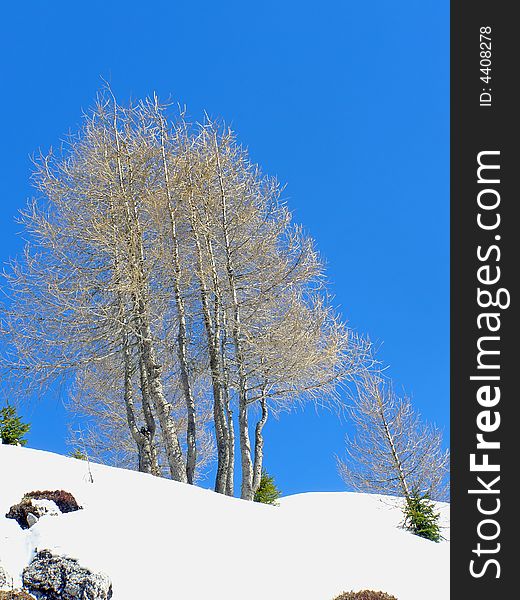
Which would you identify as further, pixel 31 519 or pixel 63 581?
pixel 31 519

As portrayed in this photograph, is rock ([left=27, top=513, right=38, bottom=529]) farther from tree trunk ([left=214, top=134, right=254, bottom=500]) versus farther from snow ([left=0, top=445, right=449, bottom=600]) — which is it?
tree trunk ([left=214, top=134, right=254, bottom=500])

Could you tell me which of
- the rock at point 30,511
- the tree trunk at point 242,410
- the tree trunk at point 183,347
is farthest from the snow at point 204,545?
the tree trunk at point 183,347

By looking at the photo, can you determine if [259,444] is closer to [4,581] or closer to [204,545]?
[204,545]

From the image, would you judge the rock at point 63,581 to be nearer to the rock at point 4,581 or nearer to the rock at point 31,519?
the rock at point 4,581

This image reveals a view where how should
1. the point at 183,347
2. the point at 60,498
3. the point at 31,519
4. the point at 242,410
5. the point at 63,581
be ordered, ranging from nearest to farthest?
1. the point at 63,581
2. the point at 31,519
3. the point at 60,498
4. the point at 242,410
5. the point at 183,347

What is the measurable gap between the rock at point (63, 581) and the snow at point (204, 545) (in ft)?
0.48

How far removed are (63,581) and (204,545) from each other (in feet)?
5.52

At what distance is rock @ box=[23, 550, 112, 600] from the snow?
0.14 metres

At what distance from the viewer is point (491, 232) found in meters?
6.17

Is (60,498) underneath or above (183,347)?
underneath

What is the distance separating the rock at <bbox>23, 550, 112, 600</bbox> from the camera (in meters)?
5.93

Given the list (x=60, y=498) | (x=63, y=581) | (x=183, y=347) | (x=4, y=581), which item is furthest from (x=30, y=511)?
(x=183, y=347)

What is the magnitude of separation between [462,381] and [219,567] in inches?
122

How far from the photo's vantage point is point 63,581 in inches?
238
